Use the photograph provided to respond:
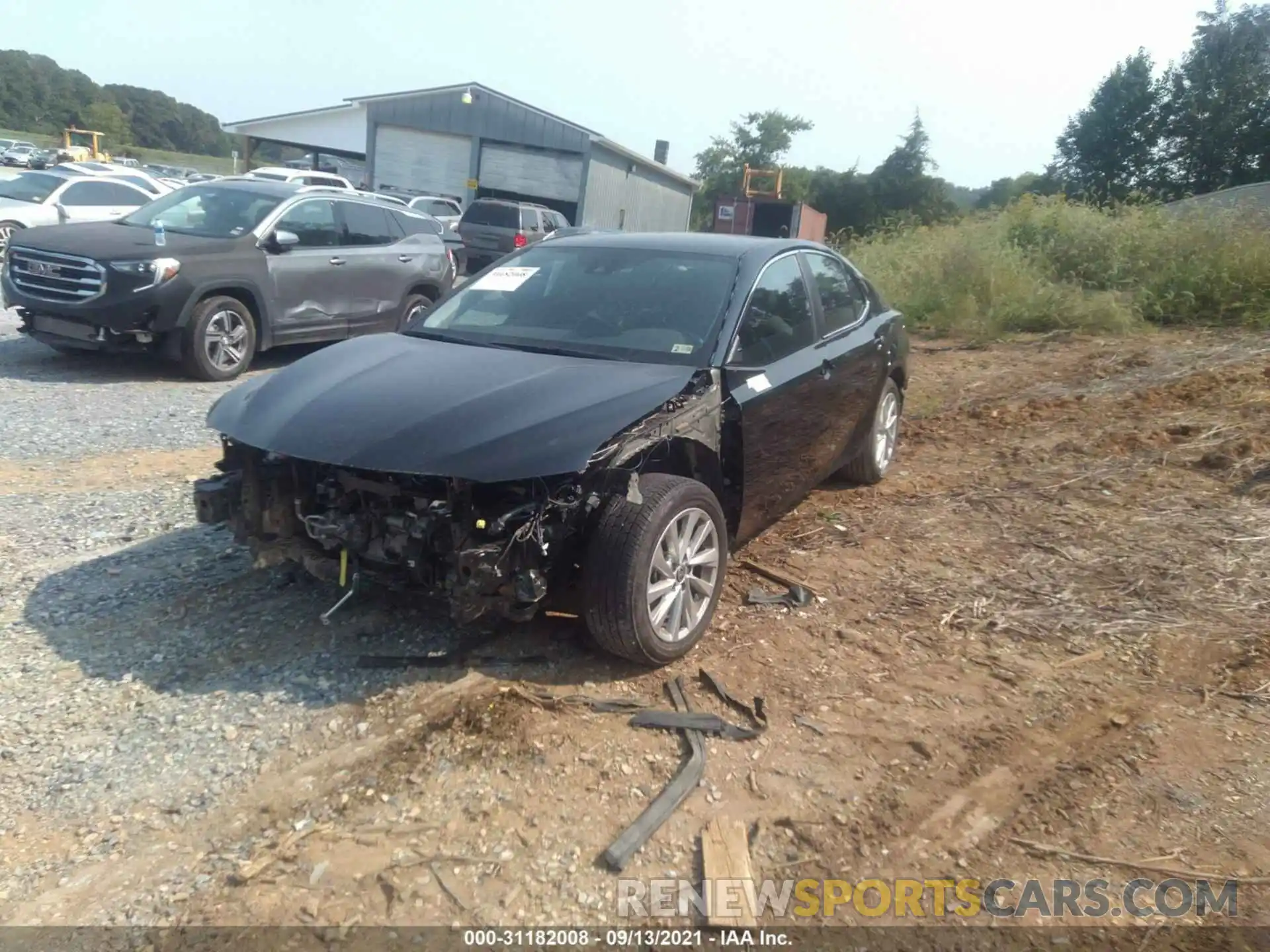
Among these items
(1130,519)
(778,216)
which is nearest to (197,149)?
(778,216)

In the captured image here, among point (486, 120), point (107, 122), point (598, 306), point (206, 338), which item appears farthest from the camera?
point (107, 122)

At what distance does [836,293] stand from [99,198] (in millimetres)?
16852

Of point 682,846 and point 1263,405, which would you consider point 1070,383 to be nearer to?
point 1263,405

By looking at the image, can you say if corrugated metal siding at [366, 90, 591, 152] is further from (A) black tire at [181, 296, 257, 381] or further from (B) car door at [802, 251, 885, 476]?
(B) car door at [802, 251, 885, 476]

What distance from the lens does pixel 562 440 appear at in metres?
3.63

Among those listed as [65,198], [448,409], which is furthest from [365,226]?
[65,198]

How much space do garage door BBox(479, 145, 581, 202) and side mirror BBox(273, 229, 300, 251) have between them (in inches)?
876

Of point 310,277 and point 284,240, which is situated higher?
point 284,240

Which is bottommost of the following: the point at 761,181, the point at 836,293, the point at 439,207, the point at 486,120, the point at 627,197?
the point at 836,293

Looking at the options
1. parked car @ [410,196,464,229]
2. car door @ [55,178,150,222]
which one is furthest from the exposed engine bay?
parked car @ [410,196,464,229]

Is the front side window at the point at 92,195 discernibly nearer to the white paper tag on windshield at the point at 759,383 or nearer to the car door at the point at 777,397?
the car door at the point at 777,397

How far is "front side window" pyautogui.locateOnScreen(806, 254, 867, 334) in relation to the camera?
219 inches

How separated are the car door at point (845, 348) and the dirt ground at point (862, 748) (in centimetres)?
57

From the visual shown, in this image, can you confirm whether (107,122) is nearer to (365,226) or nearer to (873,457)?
(365,226)
